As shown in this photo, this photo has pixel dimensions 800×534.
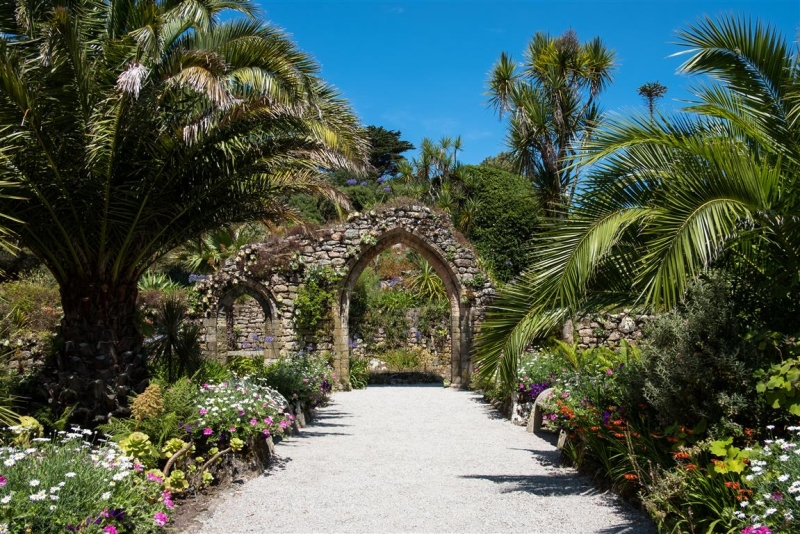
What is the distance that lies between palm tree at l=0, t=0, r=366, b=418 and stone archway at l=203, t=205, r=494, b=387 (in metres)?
7.01

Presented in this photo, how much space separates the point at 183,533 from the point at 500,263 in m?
15.9

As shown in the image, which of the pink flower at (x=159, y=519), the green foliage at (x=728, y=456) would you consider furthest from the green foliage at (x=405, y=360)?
the green foliage at (x=728, y=456)

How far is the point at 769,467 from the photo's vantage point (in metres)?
3.62

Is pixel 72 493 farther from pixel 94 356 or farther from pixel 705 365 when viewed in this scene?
pixel 705 365

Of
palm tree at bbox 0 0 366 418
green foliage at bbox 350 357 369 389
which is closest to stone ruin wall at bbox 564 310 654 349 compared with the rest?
green foliage at bbox 350 357 369 389

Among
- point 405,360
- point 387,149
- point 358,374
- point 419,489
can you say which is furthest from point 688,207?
point 387,149

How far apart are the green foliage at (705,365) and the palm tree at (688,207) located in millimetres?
255

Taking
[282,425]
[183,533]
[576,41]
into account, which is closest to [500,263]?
[576,41]

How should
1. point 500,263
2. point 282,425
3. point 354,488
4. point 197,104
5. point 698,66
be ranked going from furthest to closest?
point 500,263 → point 282,425 → point 197,104 → point 354,488 → point 698,66

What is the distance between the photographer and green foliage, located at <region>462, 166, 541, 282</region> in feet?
64.0

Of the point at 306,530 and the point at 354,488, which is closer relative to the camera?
the point at 306,530

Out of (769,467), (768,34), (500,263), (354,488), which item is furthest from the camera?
(500,263)

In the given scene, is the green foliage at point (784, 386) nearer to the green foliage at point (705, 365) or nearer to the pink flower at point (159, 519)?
the green foliage at point (705, 365)

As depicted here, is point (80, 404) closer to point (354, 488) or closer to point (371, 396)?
point (354, 488)
